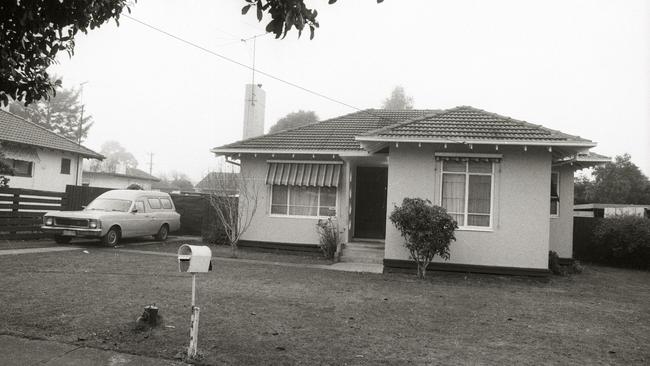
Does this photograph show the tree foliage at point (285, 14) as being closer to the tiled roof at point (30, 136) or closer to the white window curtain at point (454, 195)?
the white window curtain at point (454, 195)

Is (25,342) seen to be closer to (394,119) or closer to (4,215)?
(4,215)

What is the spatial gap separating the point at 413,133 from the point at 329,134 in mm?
4925

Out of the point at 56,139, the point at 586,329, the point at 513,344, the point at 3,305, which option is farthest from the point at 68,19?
the point at 56,139

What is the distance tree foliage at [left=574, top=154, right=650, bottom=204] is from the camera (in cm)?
4459

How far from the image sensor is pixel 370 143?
12.3 meters

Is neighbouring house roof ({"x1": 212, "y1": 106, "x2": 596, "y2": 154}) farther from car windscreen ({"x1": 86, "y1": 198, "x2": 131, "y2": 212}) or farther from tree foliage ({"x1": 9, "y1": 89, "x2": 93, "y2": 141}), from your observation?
tree foliage ({"x1": 9, "y1": 89, "x2": 93, "y2": 141})

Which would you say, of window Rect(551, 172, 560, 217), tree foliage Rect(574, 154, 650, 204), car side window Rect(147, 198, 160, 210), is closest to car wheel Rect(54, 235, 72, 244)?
car side window Rect(147, 198, 160, 210)

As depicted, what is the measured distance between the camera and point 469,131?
12070 mm

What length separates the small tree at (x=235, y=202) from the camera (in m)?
14.0

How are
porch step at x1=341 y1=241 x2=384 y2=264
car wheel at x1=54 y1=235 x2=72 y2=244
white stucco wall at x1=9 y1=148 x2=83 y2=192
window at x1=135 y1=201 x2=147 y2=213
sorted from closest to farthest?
porch step at x1=341 y1=241 x2=384 y2=264
car wheel at x1=54 y1=235 x2=72 y2=244
window at x1=135 y1=201 x2=147 y2=213
white stucco wall at x1=9 y1=148 x2=83 y2=192

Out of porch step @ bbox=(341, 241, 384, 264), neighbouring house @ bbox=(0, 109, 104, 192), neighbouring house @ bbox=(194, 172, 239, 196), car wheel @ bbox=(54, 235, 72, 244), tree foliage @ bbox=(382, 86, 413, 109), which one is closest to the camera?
porch step @ bbox=(341, 241, 384, 264)

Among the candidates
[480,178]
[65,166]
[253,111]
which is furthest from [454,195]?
[65,166]

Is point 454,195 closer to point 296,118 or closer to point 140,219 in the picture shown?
point 140,219

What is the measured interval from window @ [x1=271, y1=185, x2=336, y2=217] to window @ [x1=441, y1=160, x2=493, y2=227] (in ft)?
13.9
